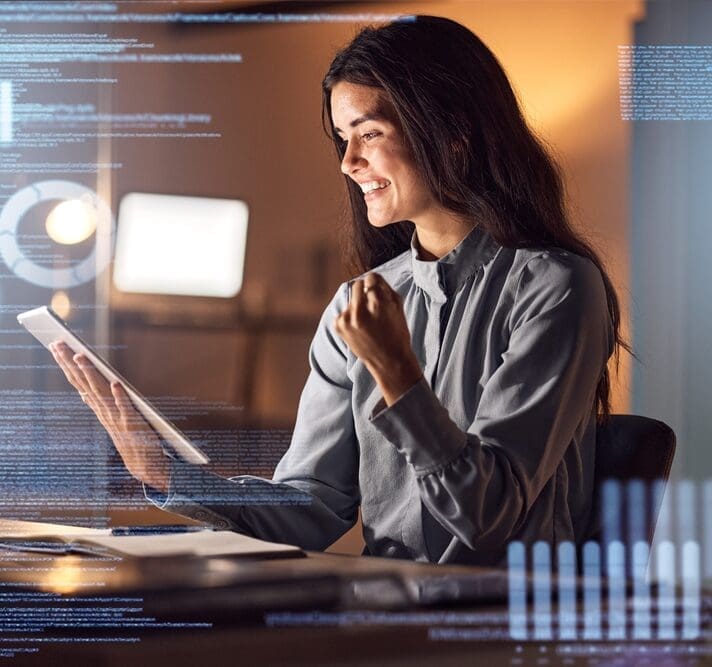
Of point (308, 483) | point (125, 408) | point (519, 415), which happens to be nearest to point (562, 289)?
point (519, 415)

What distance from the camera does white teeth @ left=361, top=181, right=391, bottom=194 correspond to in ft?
4.68

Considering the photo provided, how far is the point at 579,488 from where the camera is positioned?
135 centimetres

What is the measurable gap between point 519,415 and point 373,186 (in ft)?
1.18

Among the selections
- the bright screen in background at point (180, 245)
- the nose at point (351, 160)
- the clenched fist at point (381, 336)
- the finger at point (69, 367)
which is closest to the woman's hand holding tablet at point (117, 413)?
the finger at point (69, 367)

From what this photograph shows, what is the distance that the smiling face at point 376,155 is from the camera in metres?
1.41

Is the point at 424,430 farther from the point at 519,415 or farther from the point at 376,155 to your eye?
the point at 376,155

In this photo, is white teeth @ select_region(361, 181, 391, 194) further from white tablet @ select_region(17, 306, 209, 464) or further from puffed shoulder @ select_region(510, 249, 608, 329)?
white tablet @ select_region(17, 306, 209, 464)

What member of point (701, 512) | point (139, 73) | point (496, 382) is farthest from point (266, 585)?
point (139, 73)

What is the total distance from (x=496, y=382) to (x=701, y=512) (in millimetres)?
280

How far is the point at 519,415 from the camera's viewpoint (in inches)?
50.5

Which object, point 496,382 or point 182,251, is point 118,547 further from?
point 496,382

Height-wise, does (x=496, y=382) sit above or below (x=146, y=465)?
above

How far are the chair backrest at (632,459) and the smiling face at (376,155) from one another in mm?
360

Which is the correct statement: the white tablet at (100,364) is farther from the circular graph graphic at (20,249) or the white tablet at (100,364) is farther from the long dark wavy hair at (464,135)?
the long dark wavy hair at (464,135)
